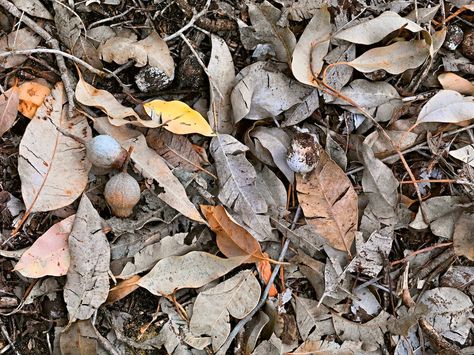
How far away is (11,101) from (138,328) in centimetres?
70

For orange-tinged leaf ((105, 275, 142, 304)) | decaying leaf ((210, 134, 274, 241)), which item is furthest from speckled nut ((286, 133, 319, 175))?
orange-tinged leaf ((105, 275, 142, 304))

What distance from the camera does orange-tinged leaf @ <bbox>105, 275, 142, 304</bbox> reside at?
1.76 m

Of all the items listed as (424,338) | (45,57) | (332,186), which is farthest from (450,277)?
(45,57)

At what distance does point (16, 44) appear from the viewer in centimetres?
181

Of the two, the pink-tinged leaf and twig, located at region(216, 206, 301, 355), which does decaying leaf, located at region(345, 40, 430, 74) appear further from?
the pink-tinged leaf

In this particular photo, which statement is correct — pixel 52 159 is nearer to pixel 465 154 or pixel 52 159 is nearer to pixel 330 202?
pixel 330 202

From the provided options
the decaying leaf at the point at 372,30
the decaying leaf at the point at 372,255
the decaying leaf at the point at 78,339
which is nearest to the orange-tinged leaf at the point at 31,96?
the decaying leaf at the point at 78,339

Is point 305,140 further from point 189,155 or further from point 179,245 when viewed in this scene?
point 179,245

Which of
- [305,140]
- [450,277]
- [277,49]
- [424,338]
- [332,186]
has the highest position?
[277,49]

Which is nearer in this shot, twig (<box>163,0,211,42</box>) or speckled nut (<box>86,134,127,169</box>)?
speckled nut (<box>86,134,127,169</box>)

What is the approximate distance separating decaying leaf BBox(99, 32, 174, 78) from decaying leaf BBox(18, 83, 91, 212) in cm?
17

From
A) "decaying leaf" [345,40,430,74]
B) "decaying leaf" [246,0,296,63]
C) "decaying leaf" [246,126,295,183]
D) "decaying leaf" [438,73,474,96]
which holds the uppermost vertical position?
"decaying leaf" [246,0,296,63]

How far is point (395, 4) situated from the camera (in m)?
1.94

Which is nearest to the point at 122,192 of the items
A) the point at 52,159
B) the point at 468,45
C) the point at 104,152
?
the point at 104,152
